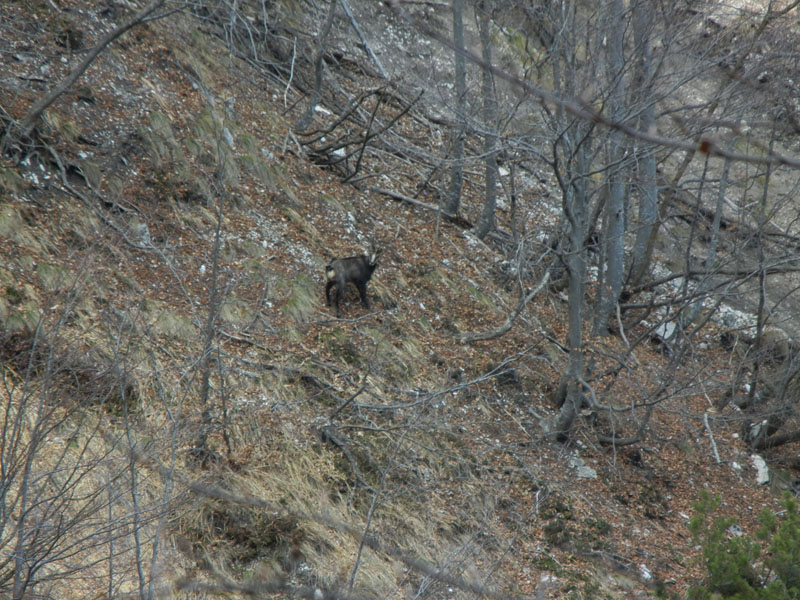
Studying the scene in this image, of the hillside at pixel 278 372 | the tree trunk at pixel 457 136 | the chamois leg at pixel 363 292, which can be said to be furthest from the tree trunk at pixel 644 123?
the chamois leg at pixel 363 292

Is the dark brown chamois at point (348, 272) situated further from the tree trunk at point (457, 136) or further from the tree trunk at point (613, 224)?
the tree trunk at point (613, 224)

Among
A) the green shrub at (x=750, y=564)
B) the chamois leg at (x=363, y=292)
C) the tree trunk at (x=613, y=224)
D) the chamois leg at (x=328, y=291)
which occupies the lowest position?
the green shrub at (x=750, y=564)

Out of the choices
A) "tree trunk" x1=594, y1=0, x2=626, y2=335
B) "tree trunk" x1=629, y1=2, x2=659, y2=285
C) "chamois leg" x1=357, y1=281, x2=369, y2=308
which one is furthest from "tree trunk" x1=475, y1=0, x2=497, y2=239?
"chamois leg" x1=357, y1=281, x2=369, y2=308

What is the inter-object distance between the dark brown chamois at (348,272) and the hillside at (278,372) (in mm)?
373

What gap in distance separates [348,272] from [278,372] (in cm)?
187

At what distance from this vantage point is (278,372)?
809cm

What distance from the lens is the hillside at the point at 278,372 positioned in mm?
6082

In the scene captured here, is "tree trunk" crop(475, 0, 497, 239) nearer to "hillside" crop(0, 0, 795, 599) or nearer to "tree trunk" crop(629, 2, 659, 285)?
"hillside" crop(0, 0, 795, 599)

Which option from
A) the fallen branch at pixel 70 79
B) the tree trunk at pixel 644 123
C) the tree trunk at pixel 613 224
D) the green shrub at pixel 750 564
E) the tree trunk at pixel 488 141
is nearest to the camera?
the green shrub at pixel 750 564

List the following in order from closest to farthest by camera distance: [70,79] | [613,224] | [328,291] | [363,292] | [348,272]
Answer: [70,79] → [348,272] → [328,291] → [363,292] → [613,224]

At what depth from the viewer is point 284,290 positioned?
926 cm

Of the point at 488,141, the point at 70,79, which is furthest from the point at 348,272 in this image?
the point at 488,141

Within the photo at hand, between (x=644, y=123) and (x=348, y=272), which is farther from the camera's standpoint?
(x=644, y=123)

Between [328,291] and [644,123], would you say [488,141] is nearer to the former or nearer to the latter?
[644,123]
